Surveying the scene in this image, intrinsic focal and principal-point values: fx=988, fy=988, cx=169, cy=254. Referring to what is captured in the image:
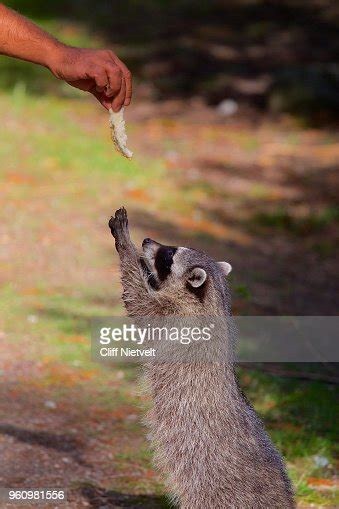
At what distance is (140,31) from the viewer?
55.0 feet

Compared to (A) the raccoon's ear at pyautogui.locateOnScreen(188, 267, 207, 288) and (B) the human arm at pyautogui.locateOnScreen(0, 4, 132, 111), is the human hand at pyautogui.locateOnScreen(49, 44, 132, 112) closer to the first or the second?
(B) the human arm at pyautogui.locateOnScreen(0, 4, 132, 111)

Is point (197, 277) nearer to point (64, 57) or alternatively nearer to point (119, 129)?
point (119, 129)

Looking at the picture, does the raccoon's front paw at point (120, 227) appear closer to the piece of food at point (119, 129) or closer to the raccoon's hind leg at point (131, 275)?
the raccoon's hind leg at point (131, 275)

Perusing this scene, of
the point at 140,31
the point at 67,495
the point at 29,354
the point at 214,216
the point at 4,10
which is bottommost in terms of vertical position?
the point at 67,495

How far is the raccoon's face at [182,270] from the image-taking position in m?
4.60

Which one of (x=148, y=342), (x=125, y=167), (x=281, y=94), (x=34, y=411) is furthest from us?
(x=281, y=94)

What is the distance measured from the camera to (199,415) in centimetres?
452

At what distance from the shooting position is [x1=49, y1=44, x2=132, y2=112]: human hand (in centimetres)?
429

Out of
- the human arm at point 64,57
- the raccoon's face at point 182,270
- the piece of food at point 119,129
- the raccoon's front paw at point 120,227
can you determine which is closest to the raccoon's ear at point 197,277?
the raccoon's face at point 182,270

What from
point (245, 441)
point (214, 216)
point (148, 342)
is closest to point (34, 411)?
point (148, 342)

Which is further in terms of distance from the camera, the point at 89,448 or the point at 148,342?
the point at 89,448

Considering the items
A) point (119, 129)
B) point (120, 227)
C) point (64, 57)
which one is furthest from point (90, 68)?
point (120, 227)

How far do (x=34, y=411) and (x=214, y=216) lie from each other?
15.1 feet

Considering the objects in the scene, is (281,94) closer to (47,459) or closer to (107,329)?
(107,329)
